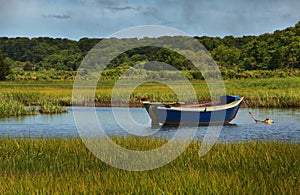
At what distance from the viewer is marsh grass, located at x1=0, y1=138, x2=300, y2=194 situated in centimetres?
729

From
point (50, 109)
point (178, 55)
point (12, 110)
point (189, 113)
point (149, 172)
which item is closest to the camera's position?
point (149, 172)

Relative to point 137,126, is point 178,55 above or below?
above

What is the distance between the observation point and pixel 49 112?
28.6 metres

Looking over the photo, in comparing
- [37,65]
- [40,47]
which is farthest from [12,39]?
[37,65]

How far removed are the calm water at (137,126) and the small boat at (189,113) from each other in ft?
2.18

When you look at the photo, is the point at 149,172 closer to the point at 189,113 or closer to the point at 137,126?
the point at 189,113

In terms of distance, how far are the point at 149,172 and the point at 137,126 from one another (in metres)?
14.4

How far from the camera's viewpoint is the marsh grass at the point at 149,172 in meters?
7.29

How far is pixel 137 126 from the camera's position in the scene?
23203 millimetres

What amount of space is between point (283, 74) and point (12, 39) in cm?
7357

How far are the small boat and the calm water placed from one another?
0.66 meters

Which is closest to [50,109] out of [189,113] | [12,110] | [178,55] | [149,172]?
[12,110]

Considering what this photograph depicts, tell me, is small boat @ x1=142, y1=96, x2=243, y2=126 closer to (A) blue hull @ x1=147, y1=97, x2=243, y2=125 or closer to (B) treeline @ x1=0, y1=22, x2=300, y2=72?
(A) blue hull @ x1=147, y1=97, x2=243, y2=125

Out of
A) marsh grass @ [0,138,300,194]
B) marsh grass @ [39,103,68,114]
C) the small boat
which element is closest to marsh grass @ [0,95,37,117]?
marsh grass @ [39,103,68,114]
